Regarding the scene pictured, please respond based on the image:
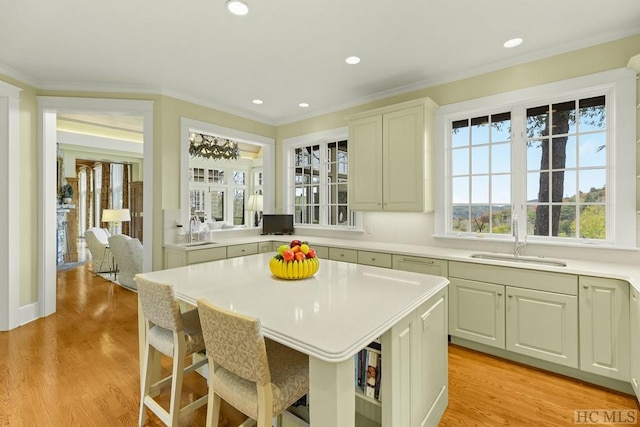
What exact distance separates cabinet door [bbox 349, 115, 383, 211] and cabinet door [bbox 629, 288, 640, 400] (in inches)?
87.0

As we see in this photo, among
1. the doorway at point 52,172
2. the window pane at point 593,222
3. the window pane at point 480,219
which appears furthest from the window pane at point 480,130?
the doorway at point 52,172

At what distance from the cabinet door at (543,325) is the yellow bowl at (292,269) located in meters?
1.79

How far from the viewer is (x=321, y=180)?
4.74 metres

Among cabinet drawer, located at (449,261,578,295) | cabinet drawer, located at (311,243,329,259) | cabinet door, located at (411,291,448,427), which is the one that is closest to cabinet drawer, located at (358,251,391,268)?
cabinet drawer, located at (311,243,329,259)

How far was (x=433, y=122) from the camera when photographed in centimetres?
A: 349

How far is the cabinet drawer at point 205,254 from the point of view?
3531mm

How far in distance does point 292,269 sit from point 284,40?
2.01 meters

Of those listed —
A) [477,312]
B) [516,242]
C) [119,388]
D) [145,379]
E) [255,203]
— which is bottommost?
[119,388]

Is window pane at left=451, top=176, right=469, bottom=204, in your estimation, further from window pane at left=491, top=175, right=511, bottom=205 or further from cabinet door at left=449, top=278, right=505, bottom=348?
cabinet door at left=449, top=278, right=505, bottom=348

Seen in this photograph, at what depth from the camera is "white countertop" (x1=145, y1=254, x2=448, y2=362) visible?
3.74 feet

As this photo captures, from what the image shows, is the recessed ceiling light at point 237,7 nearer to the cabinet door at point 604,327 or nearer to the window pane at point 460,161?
the window pane at point 460,161

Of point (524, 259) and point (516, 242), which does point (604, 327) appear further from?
point (516, 242)

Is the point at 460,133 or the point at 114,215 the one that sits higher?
the point at 460,133

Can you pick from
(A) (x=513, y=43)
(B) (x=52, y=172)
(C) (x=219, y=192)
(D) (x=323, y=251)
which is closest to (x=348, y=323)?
(D) (x=323, y=251)
